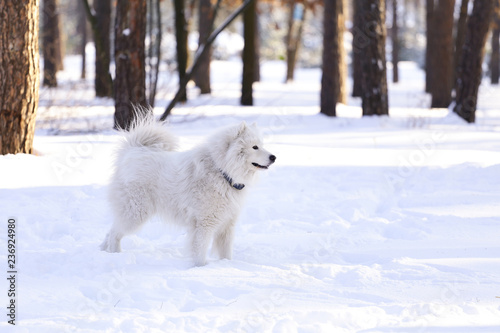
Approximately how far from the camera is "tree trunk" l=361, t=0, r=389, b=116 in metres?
13.5

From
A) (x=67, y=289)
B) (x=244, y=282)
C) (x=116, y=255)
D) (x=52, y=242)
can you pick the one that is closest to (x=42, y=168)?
(x=52, y=242)

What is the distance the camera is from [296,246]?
5.97 metres

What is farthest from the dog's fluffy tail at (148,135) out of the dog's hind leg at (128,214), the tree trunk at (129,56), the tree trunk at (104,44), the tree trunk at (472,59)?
the tree trunk at (104,44)

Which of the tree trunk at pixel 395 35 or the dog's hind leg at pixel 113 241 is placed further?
the tree trunk at pixel 395 35

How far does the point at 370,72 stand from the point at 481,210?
7.29 metres

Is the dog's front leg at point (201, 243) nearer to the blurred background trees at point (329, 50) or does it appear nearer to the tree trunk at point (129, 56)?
the blurred background trees at point (329, 50)

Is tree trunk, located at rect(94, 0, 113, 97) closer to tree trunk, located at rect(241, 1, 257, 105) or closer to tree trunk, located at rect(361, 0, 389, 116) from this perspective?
tree trunk, located at rect(241, 1, 257, 105)

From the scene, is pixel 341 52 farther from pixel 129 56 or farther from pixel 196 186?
pixel 196 186

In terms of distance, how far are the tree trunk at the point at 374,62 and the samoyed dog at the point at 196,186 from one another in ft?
29.6

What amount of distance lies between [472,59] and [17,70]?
411 inches

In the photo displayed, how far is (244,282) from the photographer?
15.5 ft

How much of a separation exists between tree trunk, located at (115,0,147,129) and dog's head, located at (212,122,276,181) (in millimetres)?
5072

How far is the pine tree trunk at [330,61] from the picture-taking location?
1457 centimetres

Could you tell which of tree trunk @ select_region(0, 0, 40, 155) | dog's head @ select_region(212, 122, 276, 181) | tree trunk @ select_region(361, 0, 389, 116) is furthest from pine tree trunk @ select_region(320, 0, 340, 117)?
dog's head @ select_region(212, 122, 276, 181)
